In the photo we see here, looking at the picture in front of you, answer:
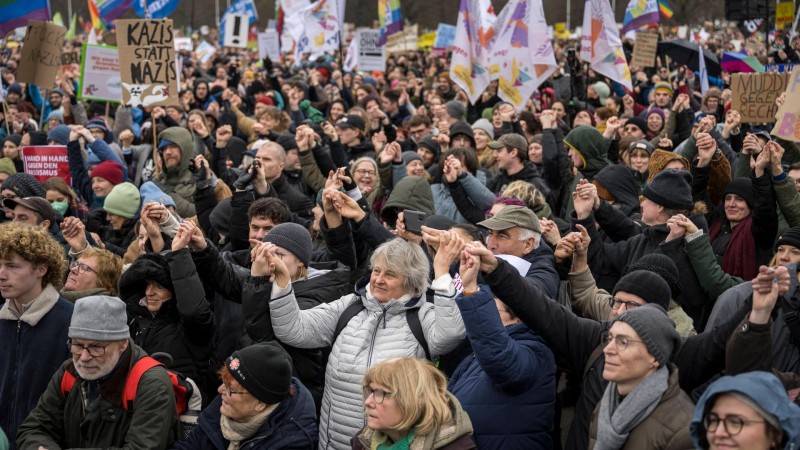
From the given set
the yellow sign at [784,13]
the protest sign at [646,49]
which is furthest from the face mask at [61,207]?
the yellow sign at [784,13]

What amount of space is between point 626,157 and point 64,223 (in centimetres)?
466

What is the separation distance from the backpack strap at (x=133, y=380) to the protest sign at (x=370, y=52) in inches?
493

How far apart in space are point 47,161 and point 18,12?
8.62 ft

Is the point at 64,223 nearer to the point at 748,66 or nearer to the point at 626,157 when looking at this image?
the point at 626,157

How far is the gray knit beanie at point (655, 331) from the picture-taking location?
11.4 ft

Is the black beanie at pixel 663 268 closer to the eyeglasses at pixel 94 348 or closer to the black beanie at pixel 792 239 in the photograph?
the black beanie at pixel 792 239

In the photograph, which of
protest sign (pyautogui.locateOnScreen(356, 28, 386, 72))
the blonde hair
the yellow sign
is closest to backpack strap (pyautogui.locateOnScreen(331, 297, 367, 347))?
the blonde hair

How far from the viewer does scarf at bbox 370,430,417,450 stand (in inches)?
140

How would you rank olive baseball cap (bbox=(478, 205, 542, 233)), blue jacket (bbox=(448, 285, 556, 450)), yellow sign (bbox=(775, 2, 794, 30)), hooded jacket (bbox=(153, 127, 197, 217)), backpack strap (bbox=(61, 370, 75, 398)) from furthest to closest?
yellow sign (bbox=(775, 2, 794, 30)) → hooded jacket (bbox=(153, 127, 197, 217)) → olive baseball cap (bbox=(478, 205, 542, 233)) → backpack strap (bbox=(61, 370, 75, 398)) → blue jacket (bbox=(448, 285, 556, 450))

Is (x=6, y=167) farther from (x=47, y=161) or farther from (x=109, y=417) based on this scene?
(x=109, y=417)

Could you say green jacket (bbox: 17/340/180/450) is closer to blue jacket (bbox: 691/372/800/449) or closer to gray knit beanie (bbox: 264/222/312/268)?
gray knit beanie (bbox: 264/222/312/268)

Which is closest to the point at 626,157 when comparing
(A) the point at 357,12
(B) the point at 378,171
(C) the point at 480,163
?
(C) the point at 480,163

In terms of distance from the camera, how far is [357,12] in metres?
48.3

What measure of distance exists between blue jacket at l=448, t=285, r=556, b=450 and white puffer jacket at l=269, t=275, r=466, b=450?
0.85 ft
